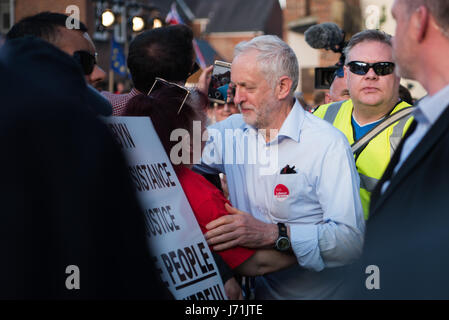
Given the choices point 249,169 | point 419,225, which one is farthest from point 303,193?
point 419,225

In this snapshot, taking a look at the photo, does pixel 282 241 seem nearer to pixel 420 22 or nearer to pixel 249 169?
pixel 249 169

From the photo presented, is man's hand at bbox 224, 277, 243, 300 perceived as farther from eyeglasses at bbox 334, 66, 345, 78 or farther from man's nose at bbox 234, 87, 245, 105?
eyeglasses at bbox 334, 66, 345, 78

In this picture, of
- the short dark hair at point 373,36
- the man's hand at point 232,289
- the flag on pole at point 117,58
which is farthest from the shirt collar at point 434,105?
the flag on pole at point 117,58

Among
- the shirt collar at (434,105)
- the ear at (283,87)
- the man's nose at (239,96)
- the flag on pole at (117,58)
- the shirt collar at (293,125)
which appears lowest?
the flag on pole at (117,58)

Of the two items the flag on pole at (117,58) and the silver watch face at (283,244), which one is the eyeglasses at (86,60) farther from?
the flag on pole at (117,58)

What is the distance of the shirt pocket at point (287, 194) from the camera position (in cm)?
289

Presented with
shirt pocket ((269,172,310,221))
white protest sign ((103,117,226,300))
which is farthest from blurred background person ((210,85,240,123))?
white protest sign ((103,117,226,300))

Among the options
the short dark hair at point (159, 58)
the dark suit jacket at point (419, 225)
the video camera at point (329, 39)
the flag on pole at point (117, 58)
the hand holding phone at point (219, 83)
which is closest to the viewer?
the dark suit jacket at point (419, 225)

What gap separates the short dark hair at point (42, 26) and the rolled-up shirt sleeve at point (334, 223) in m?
1.29

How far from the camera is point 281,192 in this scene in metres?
2.92

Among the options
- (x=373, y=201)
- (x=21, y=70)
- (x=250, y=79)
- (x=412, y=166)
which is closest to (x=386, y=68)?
(x=250, y=79)

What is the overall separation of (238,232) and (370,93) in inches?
70.3

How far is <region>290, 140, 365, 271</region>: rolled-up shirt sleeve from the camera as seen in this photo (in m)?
2.68

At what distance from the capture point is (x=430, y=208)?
5.24 feet
